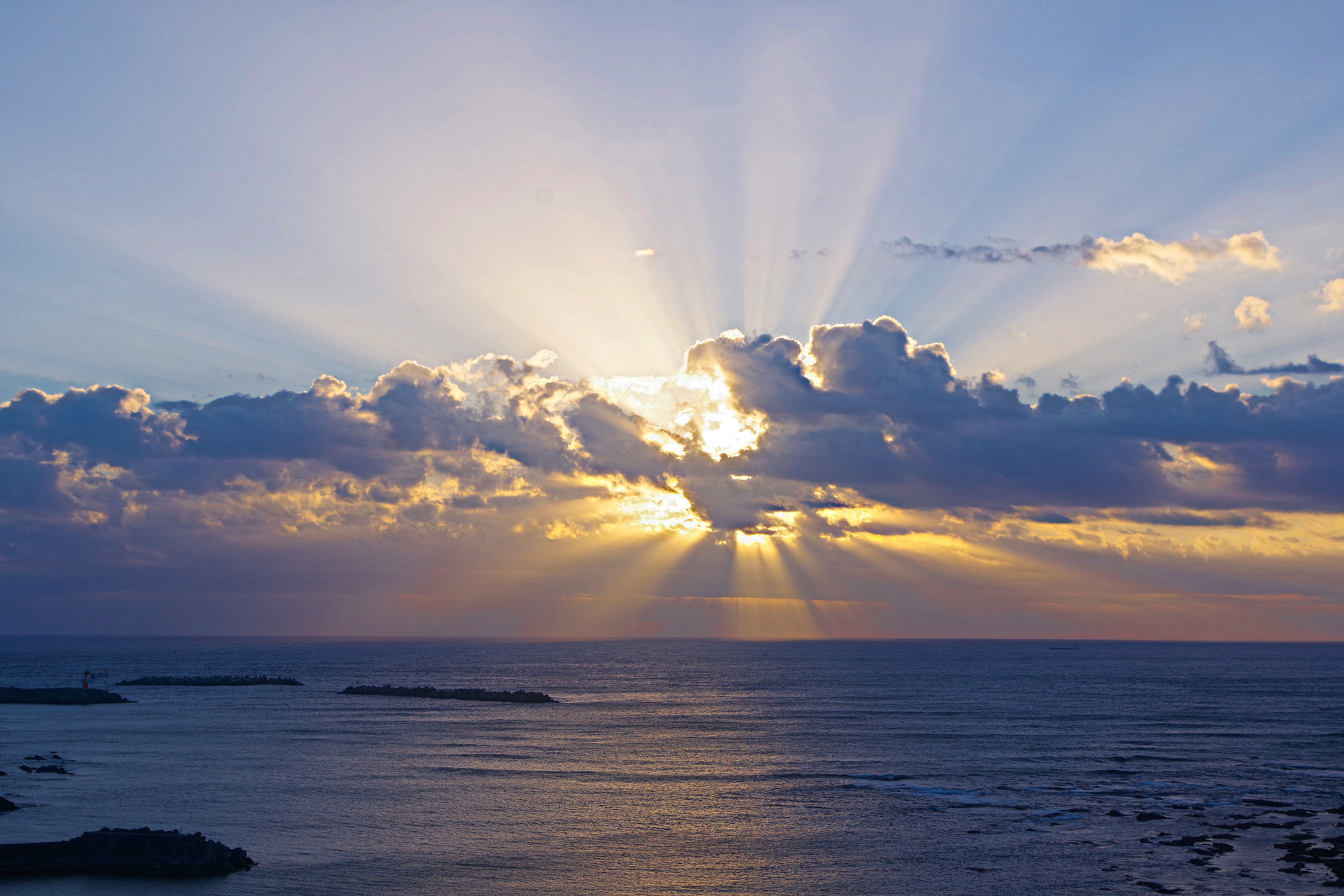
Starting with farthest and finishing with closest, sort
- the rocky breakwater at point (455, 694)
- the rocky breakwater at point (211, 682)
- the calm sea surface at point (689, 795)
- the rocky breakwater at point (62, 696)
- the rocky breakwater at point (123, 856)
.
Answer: the rocky breakwater at point (211, 682), the rocky breakwater at point (455, 694), the rocky breakwater at point (62, 696), the calm sea surface at point (689, 795), the rocky breakwater at point (123, 856)

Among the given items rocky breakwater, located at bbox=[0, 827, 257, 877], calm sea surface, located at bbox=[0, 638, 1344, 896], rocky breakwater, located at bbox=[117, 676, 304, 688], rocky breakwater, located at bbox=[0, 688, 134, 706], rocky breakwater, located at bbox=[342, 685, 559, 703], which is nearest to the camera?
rocky breakwater, located at bbox=[0, 827, 257, 877]

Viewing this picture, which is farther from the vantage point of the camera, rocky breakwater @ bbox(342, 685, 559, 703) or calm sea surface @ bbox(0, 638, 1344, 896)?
rocky breakwater @ bbox(342, 685, 559, 703)

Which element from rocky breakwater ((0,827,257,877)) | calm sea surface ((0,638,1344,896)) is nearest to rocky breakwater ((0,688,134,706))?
calm sea surface ((0,638,1344,896))

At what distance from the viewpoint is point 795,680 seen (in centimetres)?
18888

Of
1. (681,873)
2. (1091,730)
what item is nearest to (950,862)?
(681,873)

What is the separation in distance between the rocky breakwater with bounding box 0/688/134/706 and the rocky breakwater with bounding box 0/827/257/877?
88.2 metres

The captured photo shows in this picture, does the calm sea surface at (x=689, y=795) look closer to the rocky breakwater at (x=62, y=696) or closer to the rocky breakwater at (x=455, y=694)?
the rocky breakwater at (x=62, y=696)

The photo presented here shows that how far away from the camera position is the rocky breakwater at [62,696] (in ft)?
378

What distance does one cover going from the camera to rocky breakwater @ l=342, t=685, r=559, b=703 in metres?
130

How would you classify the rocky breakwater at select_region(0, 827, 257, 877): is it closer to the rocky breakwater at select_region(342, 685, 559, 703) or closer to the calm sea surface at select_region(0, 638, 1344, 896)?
the calm sea surface at select_region(0, 638, 1344, 896)

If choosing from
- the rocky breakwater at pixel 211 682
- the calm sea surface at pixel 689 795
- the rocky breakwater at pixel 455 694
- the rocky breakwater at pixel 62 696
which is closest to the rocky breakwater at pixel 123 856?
the calm sea surface at pixel 689 795

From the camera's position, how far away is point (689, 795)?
59.5 m

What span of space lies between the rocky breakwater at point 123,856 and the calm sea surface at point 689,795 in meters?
0.64

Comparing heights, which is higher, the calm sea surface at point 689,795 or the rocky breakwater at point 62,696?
the calm sea surface at point 689,795
